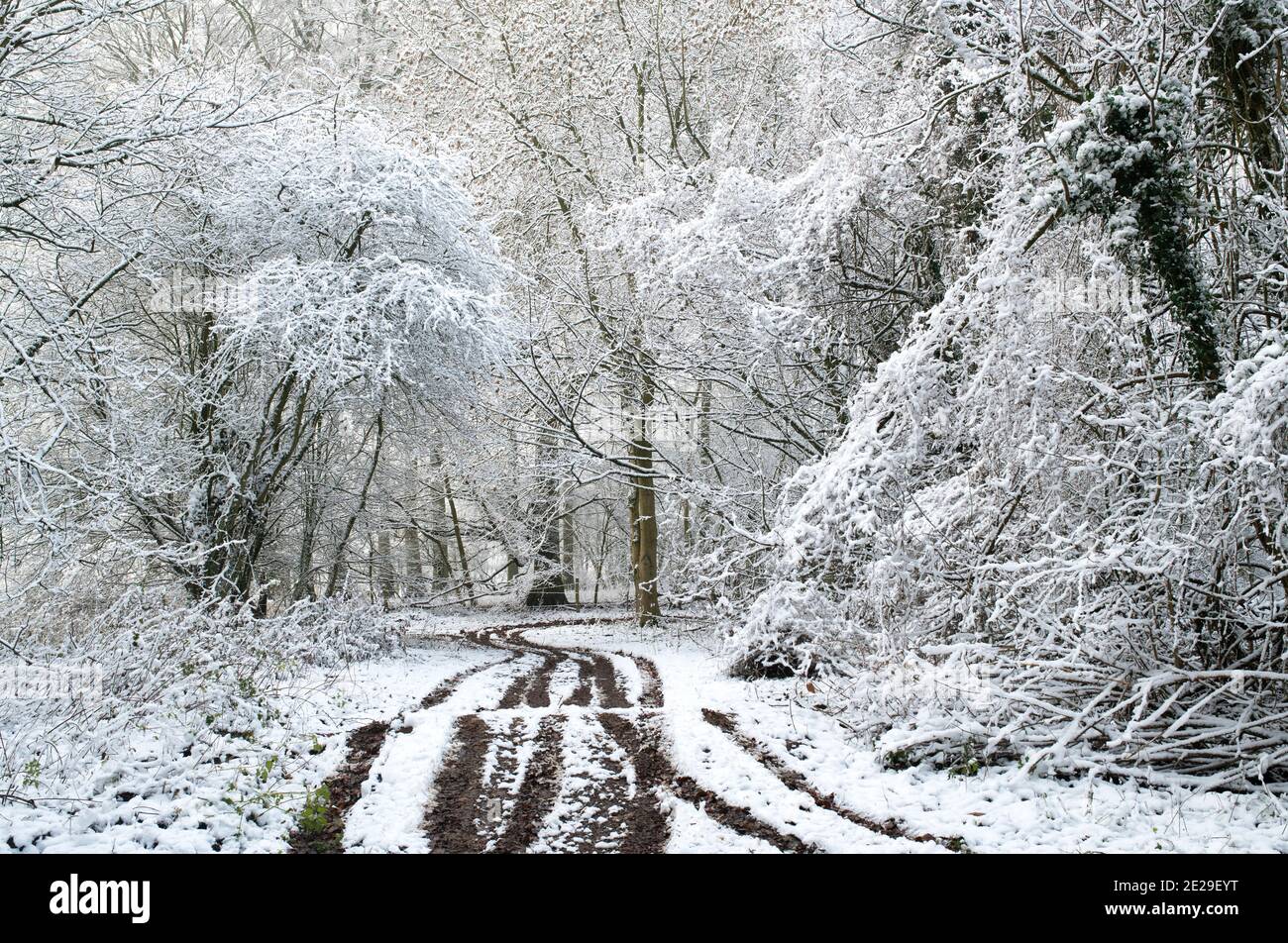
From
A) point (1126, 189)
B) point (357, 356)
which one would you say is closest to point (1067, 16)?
point (1126, 189)

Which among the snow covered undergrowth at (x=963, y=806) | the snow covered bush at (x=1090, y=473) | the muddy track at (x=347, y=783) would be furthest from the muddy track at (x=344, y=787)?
the snow covered bush at (x=1090, y=473)

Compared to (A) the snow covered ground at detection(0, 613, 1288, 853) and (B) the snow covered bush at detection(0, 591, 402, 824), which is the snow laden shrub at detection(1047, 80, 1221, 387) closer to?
(A) the snow covered ground at detection(0, 613, 1288, 853)

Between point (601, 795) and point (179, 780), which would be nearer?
point (179, 780)

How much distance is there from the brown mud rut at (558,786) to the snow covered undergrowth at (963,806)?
12cm

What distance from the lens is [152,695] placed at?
6.10 metres

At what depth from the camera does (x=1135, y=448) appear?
17.4 feet

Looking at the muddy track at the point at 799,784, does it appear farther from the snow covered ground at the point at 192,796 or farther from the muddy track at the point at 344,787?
the snow covered ground at the point at 192,796

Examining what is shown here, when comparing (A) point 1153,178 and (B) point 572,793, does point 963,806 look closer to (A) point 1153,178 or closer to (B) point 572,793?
(B) point 572,793

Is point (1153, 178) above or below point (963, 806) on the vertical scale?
above

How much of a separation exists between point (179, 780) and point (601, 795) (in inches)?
95.4

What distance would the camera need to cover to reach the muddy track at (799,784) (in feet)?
14.7

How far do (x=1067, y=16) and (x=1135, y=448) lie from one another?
304 cm

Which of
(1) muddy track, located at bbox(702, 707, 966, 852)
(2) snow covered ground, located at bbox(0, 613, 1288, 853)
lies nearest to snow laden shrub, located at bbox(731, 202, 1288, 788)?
(2) snow covered ground, located at bbox(0, 613, 1288, 853)

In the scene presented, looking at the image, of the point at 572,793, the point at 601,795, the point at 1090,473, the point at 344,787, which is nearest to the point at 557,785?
the point at 572,793
